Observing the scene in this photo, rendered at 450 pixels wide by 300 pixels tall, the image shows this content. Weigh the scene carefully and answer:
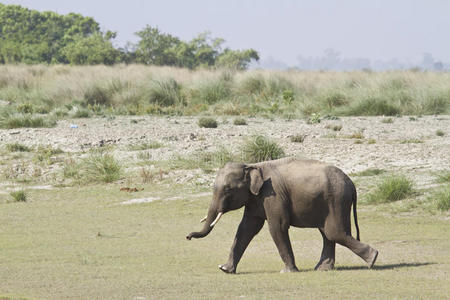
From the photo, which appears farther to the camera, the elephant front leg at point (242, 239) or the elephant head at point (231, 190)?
the elephant front leg at point (242, 239)

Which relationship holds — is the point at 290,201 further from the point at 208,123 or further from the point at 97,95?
the point at 97,95

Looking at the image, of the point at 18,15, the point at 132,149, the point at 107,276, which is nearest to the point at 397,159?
the point at 132,149

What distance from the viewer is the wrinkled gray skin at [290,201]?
320 inches

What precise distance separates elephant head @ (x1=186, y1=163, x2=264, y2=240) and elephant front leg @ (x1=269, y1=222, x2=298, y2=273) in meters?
0.43

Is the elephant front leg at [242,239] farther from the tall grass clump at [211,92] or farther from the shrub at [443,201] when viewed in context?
the tall grass clump at [211,92]

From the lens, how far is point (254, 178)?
8.18 m

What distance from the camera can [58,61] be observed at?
68125mm

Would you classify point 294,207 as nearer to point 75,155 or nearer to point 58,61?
point 75,155

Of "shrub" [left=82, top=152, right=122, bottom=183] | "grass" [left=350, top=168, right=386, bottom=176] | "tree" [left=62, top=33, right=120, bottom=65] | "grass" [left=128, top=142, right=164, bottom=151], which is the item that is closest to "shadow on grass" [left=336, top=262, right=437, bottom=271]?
"grass" [left=350, top=168, right=386, bottom=176]

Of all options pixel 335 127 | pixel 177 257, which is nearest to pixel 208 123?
pixel 335 127

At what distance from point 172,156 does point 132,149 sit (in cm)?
194

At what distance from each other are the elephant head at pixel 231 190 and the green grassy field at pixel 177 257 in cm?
63

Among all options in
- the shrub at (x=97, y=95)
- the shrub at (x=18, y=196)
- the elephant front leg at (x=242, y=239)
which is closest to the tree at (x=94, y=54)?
the shrub at (x=97, y=95)

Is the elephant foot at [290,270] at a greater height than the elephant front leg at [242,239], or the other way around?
the elephant front leg at [242,239]
